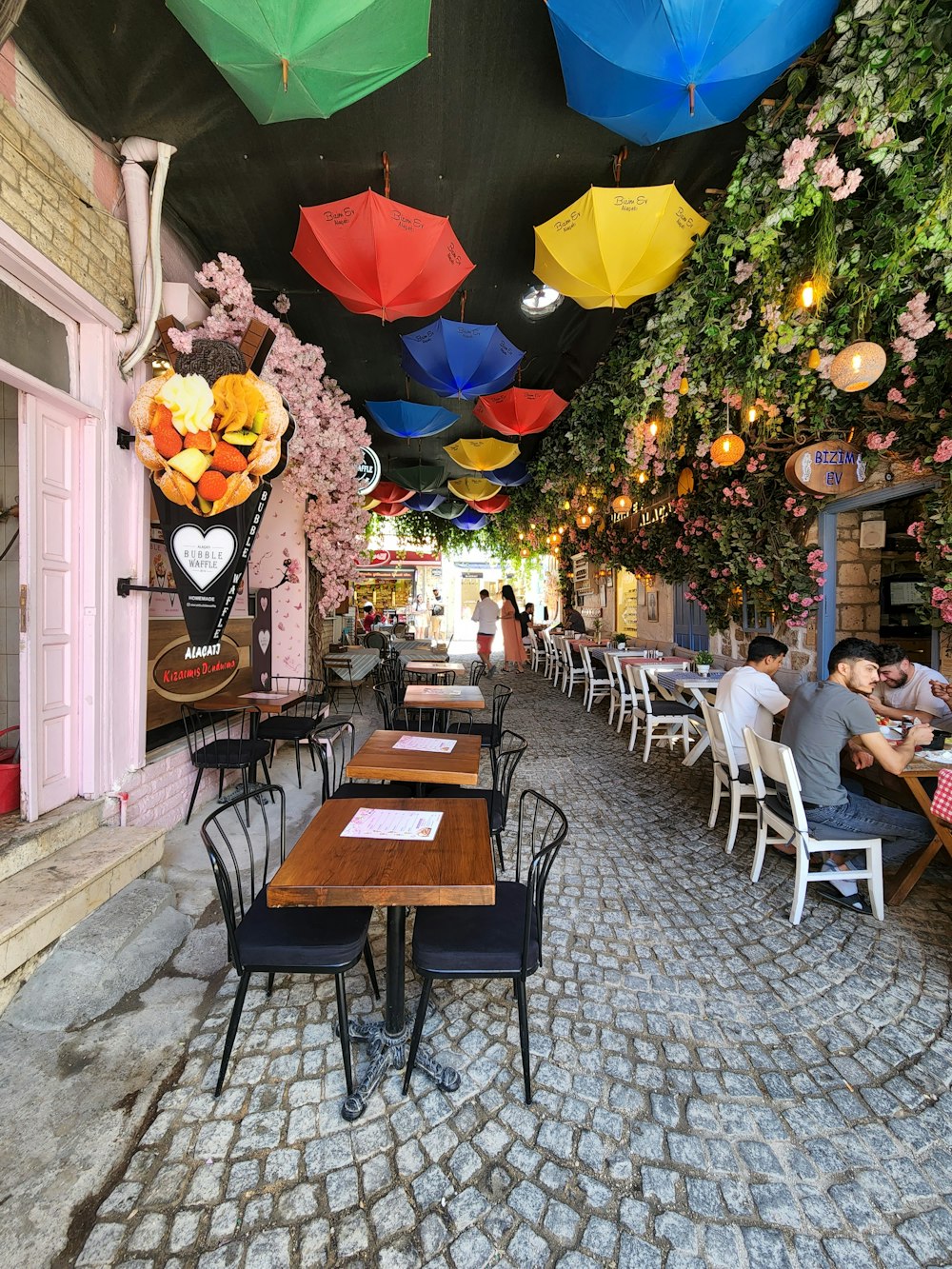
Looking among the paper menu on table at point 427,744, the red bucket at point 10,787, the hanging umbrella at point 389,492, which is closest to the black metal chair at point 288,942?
the paper menu on table at point 427,744

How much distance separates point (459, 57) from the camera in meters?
2.88

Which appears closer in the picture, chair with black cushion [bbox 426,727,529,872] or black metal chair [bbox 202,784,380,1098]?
black metal chair [bbox 202,784,380,1098]

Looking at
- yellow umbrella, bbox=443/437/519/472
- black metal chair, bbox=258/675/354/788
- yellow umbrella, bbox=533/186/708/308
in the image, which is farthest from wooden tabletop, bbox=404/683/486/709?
yellow umbrella, bbox=443/437/519/472

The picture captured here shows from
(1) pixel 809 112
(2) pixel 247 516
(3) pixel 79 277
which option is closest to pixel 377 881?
(2) pixel 247 516

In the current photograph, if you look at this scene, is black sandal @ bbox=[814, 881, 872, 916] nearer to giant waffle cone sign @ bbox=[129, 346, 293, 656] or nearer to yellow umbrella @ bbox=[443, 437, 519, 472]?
giant waffle cone sign @ bbox=[129, 346, 293, 656]

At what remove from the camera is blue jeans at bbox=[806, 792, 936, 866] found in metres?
3.00

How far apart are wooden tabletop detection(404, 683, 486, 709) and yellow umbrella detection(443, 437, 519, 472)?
441cm

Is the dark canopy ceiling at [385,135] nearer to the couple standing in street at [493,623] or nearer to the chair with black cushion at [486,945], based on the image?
the chair with black cushion at [486,945]

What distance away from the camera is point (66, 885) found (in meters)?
2.48

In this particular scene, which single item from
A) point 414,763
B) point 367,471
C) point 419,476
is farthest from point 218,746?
point 419,476

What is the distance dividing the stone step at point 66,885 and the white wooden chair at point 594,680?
670 centimetres

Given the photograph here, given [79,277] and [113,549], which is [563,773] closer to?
[113,549]

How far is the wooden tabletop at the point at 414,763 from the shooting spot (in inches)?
108

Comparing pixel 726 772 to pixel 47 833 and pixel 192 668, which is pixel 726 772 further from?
pixel 192 668
